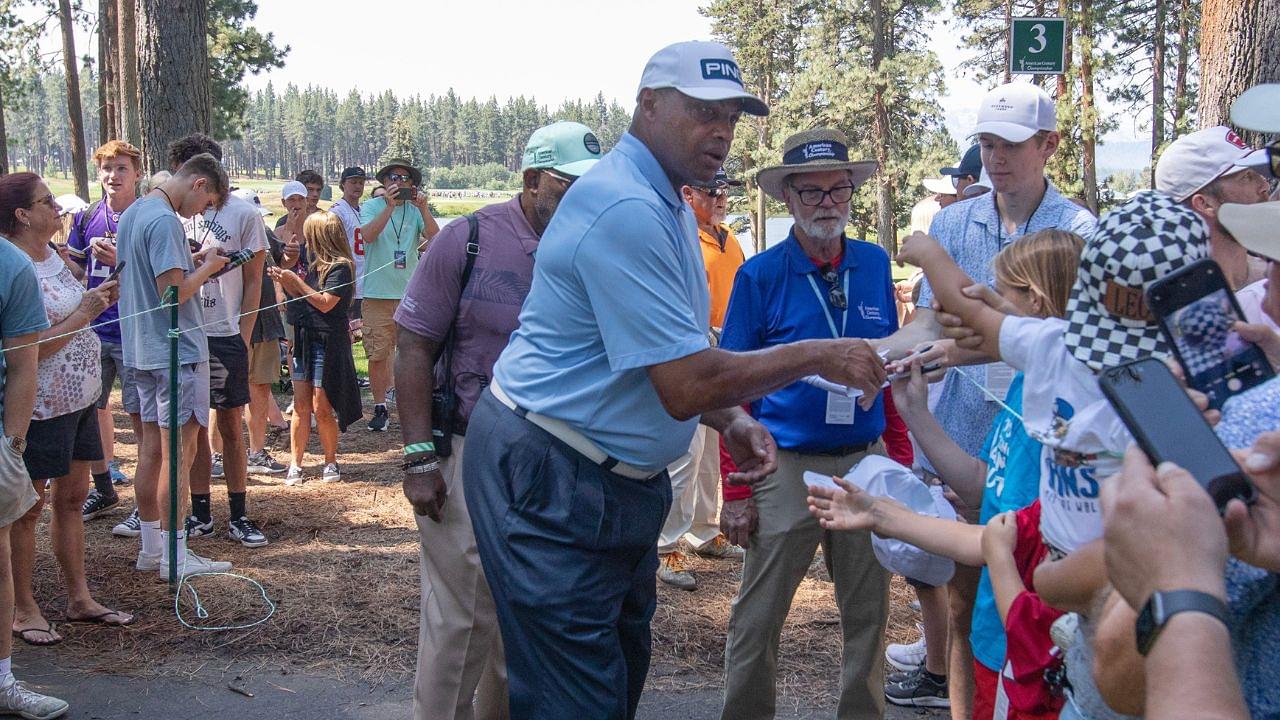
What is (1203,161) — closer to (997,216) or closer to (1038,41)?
(997,216)

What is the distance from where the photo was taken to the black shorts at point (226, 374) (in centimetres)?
645

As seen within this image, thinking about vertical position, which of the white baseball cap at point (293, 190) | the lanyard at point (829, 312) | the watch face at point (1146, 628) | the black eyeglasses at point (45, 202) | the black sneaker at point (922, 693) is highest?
the white baseball cap at point (293, 190)

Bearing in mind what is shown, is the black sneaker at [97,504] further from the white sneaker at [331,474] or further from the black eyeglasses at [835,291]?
the black eyeglasses at [835,291]

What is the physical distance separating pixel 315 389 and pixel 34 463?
342cm

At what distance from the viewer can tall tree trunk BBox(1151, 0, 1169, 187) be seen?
36312 millimetres

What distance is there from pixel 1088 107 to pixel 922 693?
3072 cm

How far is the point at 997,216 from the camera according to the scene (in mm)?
3984

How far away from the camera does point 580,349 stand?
266 centimetres

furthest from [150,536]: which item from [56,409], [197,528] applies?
[56,409]

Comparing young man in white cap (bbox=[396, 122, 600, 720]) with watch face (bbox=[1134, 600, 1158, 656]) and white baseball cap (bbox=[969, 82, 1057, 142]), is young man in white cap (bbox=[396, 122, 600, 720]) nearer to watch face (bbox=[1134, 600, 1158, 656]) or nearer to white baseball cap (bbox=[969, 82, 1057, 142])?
white baseball cap (bbox=[969, 82, 1057, 142])

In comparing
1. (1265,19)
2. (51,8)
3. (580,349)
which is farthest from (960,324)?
(51,8)

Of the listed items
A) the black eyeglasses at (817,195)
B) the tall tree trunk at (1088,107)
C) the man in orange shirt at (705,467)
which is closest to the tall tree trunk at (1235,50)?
the man in orange shirt at (705,467)

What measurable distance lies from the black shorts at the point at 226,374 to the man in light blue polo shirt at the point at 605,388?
13.6 feet

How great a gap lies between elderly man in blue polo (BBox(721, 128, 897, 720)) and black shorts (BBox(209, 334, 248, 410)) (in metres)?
3.82
